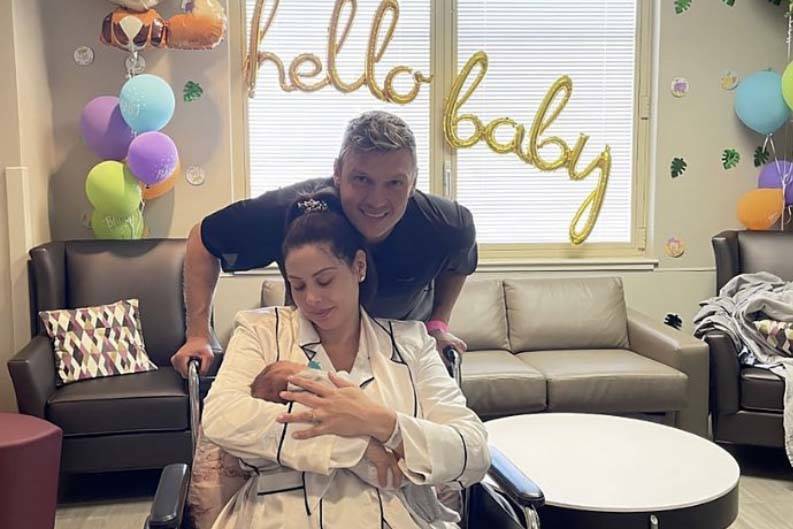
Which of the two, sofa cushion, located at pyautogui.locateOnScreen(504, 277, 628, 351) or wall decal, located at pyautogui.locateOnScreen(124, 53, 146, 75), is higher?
wall decal, located at pyautogui.locateOnScreen(124, 53, 146, 75)

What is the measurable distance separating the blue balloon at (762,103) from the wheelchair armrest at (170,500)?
136 inches

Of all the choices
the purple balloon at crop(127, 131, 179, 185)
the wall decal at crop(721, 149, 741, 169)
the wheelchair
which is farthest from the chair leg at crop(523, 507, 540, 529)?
the wall decal at crop(721, 149, 741, 169)

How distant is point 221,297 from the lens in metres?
4.09

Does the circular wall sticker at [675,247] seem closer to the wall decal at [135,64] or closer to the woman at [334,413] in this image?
the wall decal at [135,64]

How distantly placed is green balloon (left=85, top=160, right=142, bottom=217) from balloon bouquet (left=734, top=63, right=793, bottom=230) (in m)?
2.98

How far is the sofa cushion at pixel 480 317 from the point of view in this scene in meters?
3.96

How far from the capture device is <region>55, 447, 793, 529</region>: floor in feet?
10.00

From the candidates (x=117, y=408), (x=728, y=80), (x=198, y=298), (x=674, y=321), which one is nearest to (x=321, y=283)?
(x=198, y=298)

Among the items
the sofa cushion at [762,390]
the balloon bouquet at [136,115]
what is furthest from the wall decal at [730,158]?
the balloon bouquet at [136,115]

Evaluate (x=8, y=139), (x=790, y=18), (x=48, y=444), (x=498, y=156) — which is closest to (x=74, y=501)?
(x=48, y=444)

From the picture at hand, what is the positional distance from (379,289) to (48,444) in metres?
1.47

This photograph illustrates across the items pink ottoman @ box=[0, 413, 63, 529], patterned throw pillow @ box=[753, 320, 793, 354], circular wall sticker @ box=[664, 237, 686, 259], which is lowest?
pink ottoman @ box=[0, 413, 63, 529]

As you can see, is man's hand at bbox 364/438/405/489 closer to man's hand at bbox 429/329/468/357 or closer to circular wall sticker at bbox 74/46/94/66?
man's hand at bbox 429/329/468/357

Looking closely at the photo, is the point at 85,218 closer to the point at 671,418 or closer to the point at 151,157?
the point at 151,157
